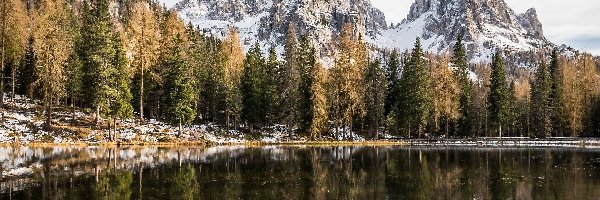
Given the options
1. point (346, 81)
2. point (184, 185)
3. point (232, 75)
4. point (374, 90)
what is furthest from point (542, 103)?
point (184, 185)

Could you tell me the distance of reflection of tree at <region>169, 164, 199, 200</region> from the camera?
22047mm

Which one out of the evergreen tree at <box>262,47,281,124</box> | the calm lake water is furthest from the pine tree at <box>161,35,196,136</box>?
the calm lake water

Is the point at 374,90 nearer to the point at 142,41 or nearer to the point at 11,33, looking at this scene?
the point at 142,41

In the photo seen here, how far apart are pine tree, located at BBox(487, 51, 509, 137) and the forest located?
184 millimetres

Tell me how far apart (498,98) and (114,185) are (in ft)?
248

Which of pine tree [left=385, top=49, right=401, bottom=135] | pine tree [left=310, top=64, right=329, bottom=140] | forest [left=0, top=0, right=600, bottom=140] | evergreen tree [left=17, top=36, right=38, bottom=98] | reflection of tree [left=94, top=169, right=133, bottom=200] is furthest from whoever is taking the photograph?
pine tree [left=385, top=49, right=401, bottom=135]

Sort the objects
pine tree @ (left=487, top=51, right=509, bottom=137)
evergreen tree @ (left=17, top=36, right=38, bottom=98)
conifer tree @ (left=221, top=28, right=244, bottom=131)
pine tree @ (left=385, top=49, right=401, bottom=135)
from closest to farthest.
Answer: evergreen tree @ (left=17, top=36, right=38, bottom=98)
conifer tree @ (left=221, top=28, right=244, bottom=131)
pine tree @ (left=487, top=51, right=509, bottom=137)
pine tree @ (left=385, top=49, right=401, bottom=135)

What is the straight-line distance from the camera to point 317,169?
33.9 m

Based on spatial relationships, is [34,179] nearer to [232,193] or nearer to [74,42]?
[232,193]

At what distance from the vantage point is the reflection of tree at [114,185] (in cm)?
2162

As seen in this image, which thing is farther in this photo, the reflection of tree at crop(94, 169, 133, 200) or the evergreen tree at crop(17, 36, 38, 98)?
the evergreen tree at crop(17, 36, 38, 98)

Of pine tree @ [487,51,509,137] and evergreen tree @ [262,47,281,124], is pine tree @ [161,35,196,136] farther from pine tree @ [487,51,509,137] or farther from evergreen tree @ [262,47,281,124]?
pine tree @ [487,51,509,137]

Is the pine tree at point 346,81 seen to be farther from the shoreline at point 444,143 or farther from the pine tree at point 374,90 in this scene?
the pine tree at point 374,90

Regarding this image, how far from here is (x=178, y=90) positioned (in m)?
64.6
